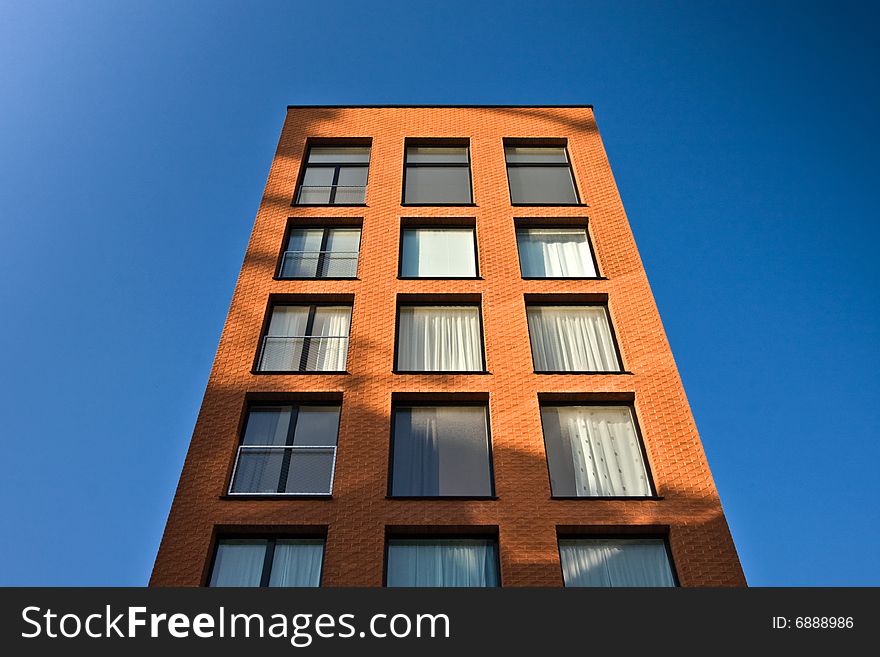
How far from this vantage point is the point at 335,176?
23.0 metres

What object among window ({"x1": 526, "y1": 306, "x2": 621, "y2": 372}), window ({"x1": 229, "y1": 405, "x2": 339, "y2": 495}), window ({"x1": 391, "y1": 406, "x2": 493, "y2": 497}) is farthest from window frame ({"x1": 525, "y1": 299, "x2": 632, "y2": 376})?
window ({"x1": 229, "y1": 405, "x2": 339, "y2": 495})

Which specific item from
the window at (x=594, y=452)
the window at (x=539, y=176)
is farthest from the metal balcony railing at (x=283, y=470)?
the window at (x=539, y=176)

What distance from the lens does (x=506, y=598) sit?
923cm

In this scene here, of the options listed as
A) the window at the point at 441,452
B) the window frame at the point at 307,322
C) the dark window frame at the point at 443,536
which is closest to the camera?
the dark window frame at the point at 443,536

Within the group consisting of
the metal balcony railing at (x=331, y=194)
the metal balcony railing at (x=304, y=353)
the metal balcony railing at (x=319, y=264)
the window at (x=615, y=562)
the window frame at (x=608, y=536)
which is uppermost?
the metal balcony railing at (x=331, y=194)

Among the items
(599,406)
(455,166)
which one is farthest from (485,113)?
(599,406)

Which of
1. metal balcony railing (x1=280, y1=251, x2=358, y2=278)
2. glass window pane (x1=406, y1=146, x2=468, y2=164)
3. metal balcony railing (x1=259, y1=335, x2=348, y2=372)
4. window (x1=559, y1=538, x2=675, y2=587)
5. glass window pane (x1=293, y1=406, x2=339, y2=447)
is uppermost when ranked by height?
glass window pane (x1=406, y1=146, x2=468, y2=164)

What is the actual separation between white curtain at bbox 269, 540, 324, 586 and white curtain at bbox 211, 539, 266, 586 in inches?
11.0

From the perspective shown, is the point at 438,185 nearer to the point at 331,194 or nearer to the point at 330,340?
the point at 331,194

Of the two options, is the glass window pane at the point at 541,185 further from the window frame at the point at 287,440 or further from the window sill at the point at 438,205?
the window frame at the point at 287,440

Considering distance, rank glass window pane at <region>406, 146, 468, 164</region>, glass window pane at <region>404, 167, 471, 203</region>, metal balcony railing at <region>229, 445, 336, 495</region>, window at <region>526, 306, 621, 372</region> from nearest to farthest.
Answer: metal balcony railing at <region>229, 445, 336, 495</region> < window at <region>526, 306, 621, 372</region> < glass window pane at <region>404, 167, 471, 203</region> < glass window pane at <region>406, 146, 468, 164</region>

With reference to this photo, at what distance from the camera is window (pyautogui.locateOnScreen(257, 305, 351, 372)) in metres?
17.0

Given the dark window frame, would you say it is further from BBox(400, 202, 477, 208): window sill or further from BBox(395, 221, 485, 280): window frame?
BBox(400, 202, 477, 208): window sill

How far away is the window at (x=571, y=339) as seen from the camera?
17188mm
